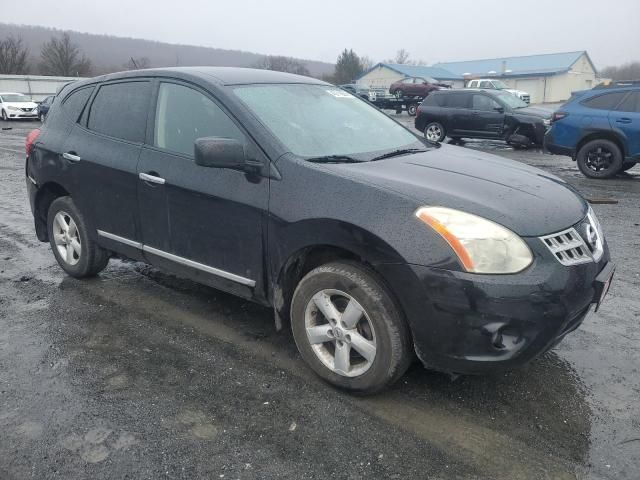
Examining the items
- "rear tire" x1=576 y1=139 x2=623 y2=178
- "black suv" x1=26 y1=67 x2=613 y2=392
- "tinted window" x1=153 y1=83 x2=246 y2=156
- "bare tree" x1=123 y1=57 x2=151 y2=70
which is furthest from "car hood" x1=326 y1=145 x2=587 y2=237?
"rear tire" x1=576 y1=139 x2=623 y2=178

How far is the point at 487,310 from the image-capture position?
2.57m

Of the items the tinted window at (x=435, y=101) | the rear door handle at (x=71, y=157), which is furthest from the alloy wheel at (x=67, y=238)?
the tinted window at (x=435, y=101)

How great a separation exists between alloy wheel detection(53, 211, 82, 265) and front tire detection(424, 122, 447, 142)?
13523 millimetres

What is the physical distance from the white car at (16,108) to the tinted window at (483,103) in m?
21.7

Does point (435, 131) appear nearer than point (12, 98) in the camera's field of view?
Yes

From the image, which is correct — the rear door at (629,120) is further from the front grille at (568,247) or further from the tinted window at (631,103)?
the front grille at (568,247)

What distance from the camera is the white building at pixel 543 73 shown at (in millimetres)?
62250

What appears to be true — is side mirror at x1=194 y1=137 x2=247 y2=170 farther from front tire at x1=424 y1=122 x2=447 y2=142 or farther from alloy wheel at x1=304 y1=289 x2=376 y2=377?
front tire at x1=424 y1=122 x2=447 y2=142

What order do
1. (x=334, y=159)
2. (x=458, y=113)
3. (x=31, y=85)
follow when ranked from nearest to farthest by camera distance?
(x=334, y=159), (x=458, y=113), (x=31, y=85)

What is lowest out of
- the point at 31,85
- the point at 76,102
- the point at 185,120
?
the point at 185,120

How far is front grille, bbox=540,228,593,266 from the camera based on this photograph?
2.72m

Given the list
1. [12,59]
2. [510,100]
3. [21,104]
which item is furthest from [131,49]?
[510,100]

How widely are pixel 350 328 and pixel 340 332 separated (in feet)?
0.23

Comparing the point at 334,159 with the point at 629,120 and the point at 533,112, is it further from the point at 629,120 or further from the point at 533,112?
the point at 533,112
